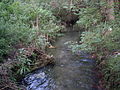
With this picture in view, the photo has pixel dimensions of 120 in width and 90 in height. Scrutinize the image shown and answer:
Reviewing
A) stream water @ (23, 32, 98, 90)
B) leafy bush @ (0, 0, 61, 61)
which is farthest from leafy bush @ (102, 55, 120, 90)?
leafy bush @ (0, 0, 61, 61)

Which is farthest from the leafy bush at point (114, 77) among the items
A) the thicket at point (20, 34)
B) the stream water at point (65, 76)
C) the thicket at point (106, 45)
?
the thicket at point (20, 34)

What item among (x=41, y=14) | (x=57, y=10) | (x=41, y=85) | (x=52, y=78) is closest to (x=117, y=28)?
(x=52, y=78)

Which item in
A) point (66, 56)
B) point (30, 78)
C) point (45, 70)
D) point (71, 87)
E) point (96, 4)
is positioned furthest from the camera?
point (66, 56)

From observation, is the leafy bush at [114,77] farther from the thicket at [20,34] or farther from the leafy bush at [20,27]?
the leafy bush at [20,27]

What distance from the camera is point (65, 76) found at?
4.70m

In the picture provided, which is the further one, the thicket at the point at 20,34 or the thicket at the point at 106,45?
the thicket at the point at 20,34

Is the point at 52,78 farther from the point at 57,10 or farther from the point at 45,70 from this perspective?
the point at 57,10

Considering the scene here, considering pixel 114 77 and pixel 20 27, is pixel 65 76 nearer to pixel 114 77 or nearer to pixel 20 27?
pixel 114 77

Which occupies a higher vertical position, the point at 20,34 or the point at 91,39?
the point at 20,34

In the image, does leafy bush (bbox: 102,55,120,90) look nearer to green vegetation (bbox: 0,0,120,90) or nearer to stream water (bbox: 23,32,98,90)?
green vegetation (bbox: 0,0,120,90)

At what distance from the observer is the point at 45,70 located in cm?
512

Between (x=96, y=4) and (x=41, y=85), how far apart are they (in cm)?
382

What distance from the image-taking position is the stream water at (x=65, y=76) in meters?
4.14

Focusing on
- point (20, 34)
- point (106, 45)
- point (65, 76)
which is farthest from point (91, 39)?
point (20, 34)
